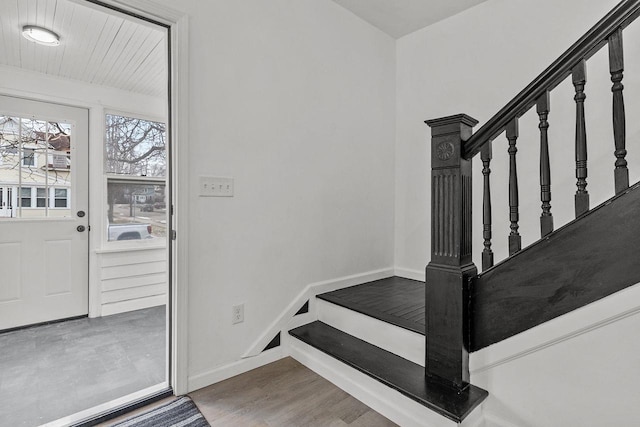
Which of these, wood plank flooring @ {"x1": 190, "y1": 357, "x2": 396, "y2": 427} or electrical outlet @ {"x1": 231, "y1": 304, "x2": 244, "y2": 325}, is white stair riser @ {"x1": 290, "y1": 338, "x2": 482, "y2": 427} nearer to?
wood plank flooring @ {"x1": 190, "y1": 357, "x2": 396, "y2": 427}

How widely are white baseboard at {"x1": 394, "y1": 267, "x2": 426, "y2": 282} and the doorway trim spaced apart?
198cm

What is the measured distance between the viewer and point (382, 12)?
9.03 feet

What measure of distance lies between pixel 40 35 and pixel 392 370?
329cm

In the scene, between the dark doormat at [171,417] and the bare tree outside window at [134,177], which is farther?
the bare tree outside window at [134,177]

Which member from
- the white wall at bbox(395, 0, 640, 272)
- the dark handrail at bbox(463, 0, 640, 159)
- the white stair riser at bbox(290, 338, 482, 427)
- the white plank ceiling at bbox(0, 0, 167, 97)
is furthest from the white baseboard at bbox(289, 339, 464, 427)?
the white plank ceiling at bbox(0, 0, 167, 97)

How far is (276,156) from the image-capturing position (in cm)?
228

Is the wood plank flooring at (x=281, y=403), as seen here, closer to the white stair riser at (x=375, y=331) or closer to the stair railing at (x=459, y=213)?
the white stair riser at (x=375, y=331)

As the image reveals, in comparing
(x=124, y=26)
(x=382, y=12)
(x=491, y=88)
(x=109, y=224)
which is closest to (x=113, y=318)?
(x=109, y=224)

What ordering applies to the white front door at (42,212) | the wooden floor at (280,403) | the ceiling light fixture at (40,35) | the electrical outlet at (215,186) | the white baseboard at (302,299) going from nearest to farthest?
the wooden floor at (280,403) < the electrical outlet at (215,186) < the white baseboard at (302,299) < the ceiling light fixture at (40,35) < the white front door at (42,212)

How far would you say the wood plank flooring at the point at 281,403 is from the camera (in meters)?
1.67

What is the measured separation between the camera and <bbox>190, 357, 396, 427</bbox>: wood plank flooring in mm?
1671

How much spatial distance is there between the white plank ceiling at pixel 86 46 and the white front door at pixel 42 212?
15.7 inches

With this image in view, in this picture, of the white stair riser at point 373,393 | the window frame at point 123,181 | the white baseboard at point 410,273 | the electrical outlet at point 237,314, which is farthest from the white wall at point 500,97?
the window frame at point 123,181

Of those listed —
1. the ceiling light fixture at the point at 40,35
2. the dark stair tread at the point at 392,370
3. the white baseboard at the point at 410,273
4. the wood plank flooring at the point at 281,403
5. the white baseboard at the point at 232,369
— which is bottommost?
the wood plank flooring at the point at 281,403
